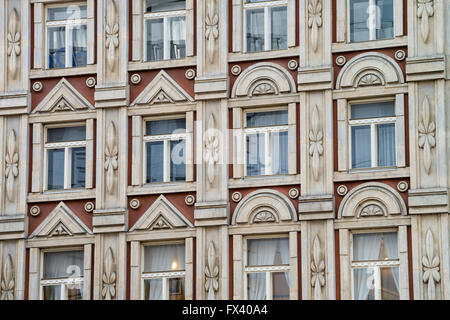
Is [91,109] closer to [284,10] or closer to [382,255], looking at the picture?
[284,10]

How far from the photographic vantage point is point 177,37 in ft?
128

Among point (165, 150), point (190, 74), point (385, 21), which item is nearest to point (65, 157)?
point (165, 150)

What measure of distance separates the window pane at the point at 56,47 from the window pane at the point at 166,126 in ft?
10.2

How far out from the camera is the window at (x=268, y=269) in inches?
1453

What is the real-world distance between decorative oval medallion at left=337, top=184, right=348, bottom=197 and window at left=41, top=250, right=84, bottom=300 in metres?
7.00

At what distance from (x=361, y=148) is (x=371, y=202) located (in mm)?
1594

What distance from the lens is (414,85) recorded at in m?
36.5

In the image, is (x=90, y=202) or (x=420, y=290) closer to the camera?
(x=420, y=290)

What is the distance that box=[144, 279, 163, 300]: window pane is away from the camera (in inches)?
1487

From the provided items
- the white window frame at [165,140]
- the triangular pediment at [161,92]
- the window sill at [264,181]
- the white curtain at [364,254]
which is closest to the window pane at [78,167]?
the white window frame at [165,140]

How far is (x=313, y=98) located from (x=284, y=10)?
263cm

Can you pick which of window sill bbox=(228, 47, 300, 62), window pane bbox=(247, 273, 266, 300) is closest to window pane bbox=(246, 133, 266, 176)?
window sill bbox=(228, 47, 300, 62)

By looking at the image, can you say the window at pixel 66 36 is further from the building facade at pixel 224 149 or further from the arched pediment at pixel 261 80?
the arched pediment at pixel 261 80

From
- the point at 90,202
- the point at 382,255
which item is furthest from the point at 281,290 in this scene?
the point at 90,202
